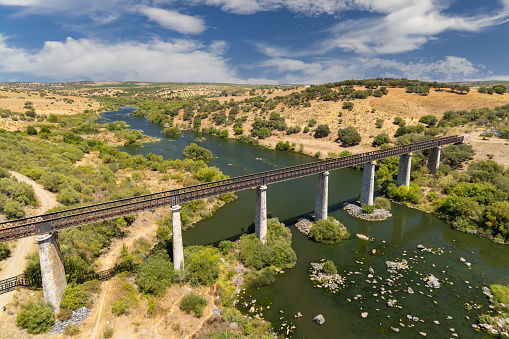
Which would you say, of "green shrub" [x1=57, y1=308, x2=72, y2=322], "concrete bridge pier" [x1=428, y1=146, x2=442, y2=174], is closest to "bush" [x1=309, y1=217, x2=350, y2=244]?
"green shrub" [x1=57, y1=308, x2=72, y2=322]

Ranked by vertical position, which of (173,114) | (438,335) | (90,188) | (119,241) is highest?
(173,114)

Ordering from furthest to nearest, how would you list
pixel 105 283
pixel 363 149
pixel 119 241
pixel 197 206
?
1. pixel 363 149
2. pixel 197 206
3. pixel 119 241
4. pixel 105 283

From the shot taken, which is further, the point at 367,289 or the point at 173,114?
the point at 173,114

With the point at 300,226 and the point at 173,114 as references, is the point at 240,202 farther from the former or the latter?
the point at 173,114

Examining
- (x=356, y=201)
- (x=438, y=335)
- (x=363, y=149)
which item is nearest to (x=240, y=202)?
(x=356, y=201)

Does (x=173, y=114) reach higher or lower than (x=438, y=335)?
higher

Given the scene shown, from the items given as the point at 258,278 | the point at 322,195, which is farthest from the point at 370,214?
the point at 258,278

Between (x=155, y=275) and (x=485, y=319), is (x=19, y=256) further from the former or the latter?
(x=485, y=319)
